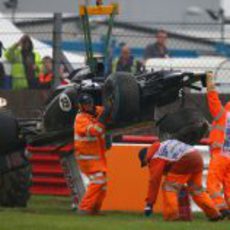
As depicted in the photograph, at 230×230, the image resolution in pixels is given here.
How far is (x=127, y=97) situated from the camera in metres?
16.5

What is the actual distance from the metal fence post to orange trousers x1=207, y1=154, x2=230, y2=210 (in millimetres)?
4047

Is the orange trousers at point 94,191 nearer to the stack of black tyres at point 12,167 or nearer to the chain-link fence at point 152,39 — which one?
the stack of black tyres at point 12,167

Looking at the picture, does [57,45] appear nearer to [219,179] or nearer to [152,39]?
[219,179]

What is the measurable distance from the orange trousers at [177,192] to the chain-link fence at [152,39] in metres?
4.03

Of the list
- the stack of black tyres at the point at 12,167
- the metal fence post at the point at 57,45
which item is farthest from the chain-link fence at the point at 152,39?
the stack of black tyres at the point at 12,167

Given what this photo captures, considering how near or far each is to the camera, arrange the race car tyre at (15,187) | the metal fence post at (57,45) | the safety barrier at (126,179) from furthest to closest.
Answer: the metal fence post at (57,45) → the safety barrier at (126,179) → the race car tyre at (15,187)

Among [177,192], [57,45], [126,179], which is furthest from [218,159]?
[57,45]

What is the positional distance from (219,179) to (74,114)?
6.24ft

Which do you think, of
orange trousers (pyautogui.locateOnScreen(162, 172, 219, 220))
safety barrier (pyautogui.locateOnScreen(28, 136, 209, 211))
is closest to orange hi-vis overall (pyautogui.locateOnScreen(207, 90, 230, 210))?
orange trousers (pyautogui.locateOnScreen(162, 172, 219, 220))

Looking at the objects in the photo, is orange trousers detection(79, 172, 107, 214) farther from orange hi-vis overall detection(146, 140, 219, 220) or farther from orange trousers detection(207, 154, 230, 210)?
orange trousers detection(207, 154, 230, 210)

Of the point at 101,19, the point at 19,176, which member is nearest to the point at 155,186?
the point at 19,176

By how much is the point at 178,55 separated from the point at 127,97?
809 centimetres

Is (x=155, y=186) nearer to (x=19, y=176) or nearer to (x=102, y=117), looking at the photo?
(x=102, y=117)

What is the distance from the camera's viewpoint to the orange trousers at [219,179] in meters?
17.3
